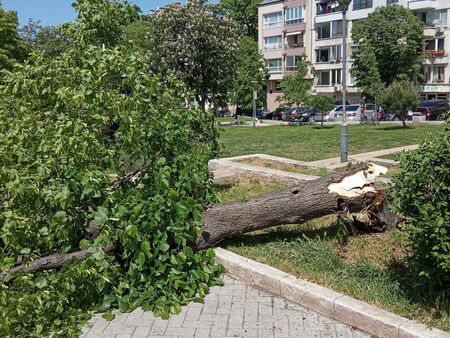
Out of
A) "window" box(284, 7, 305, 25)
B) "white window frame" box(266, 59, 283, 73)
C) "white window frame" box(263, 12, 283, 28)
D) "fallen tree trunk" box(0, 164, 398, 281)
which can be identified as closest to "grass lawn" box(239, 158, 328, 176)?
"fallen tree trunk" box(0, 164, 398, 281)

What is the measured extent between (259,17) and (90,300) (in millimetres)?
65612

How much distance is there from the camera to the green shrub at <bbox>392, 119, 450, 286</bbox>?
→ 3375mm

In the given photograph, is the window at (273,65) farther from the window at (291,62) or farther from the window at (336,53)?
the window at (336,53)

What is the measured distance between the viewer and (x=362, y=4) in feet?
171

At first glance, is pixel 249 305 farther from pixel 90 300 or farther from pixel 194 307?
pixel 90 300

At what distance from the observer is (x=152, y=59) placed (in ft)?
84.4

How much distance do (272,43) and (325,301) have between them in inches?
2479

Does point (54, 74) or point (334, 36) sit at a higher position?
point (334, 36)

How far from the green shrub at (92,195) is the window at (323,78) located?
53.8 m

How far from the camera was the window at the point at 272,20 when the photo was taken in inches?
2483

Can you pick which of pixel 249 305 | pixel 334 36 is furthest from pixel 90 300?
pixel 334 36

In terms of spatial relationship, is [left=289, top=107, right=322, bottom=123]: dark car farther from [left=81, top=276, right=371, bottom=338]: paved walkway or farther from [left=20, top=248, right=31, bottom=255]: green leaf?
[left=20, top=248, right=31, bottom=255]: green leaf

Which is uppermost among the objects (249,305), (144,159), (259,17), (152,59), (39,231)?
(259,17)

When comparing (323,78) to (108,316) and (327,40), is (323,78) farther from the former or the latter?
(108,316)
